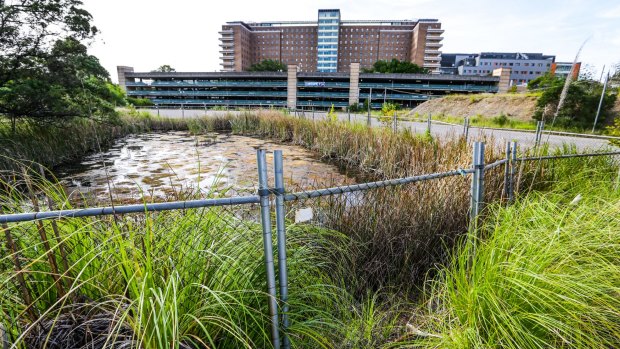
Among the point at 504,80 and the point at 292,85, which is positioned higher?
the point at 504,80

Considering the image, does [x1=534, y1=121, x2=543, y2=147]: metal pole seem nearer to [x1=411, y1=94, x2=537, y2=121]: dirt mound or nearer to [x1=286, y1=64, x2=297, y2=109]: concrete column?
[x1=411, y1=94, x2=537, y2=121]: dirt mound

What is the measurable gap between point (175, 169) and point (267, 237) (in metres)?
7.81

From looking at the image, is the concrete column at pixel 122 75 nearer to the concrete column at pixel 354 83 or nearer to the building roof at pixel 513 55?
the concrete column at pixel 354 83

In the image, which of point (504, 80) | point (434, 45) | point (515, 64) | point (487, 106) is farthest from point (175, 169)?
point (515, 64)

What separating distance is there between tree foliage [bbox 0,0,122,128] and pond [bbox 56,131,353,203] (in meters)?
1.70

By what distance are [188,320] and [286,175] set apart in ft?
20.9

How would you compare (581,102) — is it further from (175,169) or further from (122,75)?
(122,75)

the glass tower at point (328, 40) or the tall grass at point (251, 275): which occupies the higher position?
the glass tower at point (328, 40)

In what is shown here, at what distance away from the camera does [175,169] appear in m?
8.38

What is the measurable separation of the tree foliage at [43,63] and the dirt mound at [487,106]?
17954 millimetres

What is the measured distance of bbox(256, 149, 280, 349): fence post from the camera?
1.33 meters

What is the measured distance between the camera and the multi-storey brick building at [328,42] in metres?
91.4

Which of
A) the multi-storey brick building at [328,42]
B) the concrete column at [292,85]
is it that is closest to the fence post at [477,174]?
the concrete column at [292,85]

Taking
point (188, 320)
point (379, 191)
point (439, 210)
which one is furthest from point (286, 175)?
point (188, 320)
